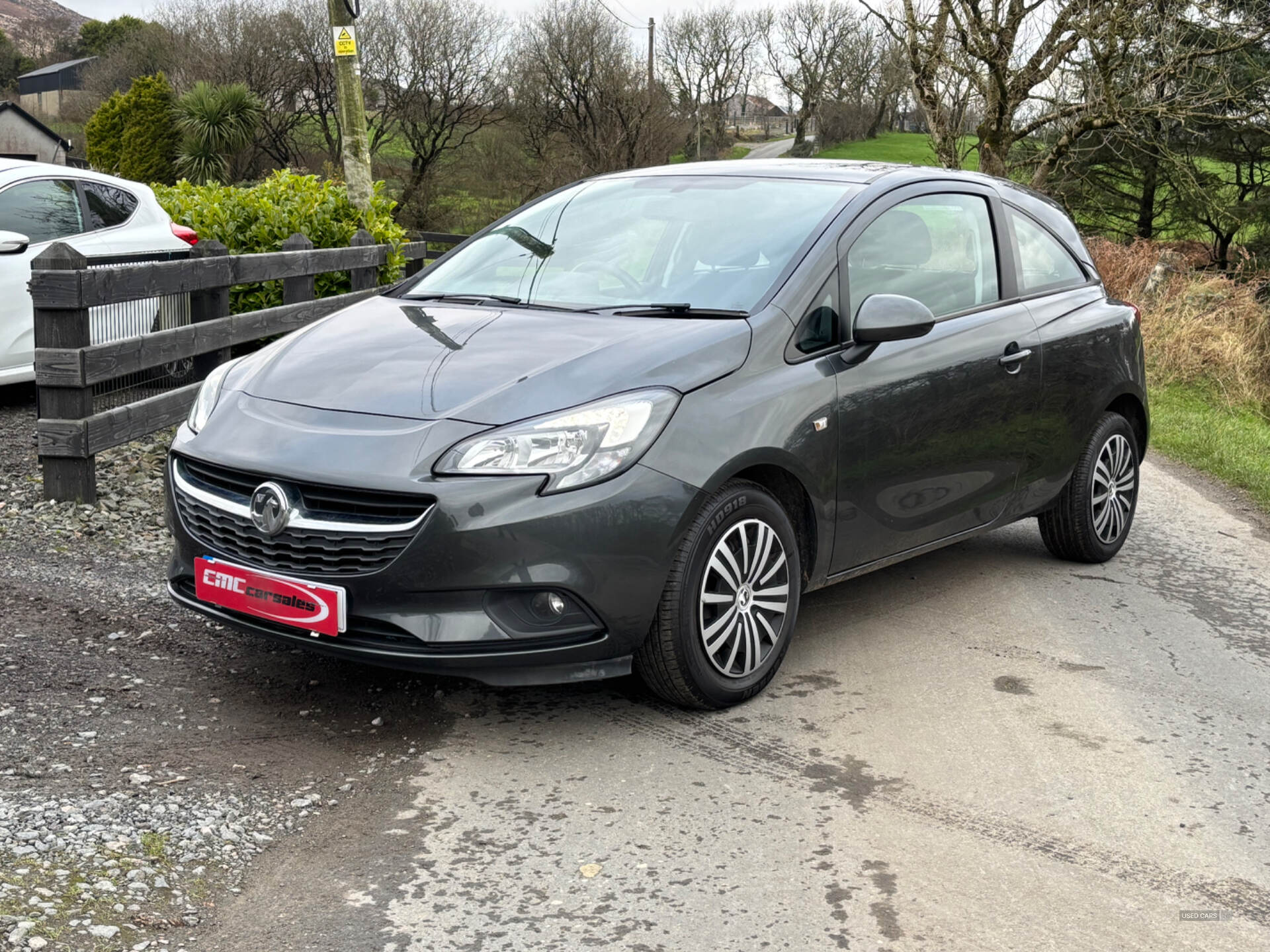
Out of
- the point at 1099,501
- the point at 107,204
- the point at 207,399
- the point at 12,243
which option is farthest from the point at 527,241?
the point at 107,204

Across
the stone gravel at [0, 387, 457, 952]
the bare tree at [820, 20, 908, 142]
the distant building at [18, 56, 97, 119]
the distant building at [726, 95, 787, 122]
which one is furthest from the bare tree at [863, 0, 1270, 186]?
the distant building at [18, 56, 97, 119]

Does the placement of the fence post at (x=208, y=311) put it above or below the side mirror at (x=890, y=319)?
below

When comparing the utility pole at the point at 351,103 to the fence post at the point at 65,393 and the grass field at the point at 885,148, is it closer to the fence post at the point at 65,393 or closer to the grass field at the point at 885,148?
the fence post at the point at 65,393

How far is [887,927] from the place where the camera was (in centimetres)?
299

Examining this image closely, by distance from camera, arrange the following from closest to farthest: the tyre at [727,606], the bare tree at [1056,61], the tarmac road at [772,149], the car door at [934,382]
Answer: the tyre at [727,606] < the car door at [934,382] < the bare tree at [1056,61] < the tarmac road at [772,149]

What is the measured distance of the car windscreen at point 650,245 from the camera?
466cm

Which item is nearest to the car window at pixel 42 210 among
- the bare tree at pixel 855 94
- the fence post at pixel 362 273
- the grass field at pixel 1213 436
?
the fence post at pixel 362 273

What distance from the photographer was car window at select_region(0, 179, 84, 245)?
846 centimetres

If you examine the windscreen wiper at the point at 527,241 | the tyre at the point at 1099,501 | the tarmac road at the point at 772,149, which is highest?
the tarmac road at the point at 772,149

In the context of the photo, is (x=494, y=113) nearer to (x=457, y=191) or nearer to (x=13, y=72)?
(x=457, y=191)

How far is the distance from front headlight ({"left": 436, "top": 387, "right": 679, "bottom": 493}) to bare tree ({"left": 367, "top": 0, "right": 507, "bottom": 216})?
35.5 m

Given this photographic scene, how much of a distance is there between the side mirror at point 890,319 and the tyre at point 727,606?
68 cm

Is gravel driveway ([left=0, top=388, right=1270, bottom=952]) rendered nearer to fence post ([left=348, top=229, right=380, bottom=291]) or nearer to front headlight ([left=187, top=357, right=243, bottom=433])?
front headlight ([left=187, top=357, right=243, bottom=433])

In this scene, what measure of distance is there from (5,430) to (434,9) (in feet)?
116
